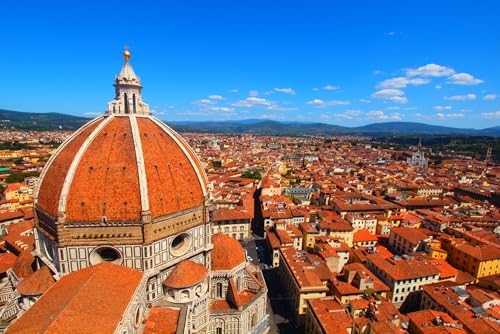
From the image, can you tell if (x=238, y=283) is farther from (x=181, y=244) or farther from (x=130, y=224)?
(x=130, y=224)

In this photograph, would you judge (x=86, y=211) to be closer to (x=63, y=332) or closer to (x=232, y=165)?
(x=63, y=332)

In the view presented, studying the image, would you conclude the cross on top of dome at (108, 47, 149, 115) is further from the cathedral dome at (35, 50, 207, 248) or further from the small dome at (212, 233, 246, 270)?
the small dome at (212, 233, 246, 270)

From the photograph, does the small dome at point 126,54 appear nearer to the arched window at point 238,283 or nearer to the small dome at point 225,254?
the small dome at point 225,254

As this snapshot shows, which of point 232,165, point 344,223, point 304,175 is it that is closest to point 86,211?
point 344,223

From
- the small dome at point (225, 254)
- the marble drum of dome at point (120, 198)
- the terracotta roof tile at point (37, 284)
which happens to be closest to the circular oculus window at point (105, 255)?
the marble drum of dome at point (120, 198)

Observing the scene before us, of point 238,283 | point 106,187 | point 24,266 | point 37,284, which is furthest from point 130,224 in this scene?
point 24,266

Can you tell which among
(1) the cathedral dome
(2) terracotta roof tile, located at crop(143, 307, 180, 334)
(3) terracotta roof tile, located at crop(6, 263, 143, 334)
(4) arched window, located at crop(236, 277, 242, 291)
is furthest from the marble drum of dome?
(4) arched window, located at crop(236, 277, 242, 291)
